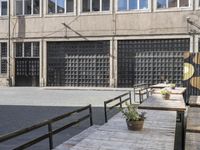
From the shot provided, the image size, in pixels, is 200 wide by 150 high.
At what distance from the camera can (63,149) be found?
15.6 feet

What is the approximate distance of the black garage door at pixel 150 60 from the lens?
24.2 metres

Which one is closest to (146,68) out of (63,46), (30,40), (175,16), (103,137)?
(175,16)

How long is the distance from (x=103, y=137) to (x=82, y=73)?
2142 centimetres

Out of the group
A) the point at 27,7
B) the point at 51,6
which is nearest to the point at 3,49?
the point at 27,7

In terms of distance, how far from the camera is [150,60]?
24.8 metres

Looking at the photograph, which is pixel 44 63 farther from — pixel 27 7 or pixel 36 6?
pixel 27 7

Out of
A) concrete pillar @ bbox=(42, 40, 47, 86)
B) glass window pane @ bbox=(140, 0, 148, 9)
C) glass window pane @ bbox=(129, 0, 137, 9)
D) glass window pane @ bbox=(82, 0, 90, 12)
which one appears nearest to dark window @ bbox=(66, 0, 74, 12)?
glass window pane @ bbox=(82, 0, 90, 12)

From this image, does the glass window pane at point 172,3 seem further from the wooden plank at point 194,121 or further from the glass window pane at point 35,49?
the wooden plank at point 194,121

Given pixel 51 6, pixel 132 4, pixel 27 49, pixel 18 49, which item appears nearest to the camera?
pixel 132 4

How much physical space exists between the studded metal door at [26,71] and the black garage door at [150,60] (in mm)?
6872

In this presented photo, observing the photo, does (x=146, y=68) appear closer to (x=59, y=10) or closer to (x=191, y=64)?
(x=59, y=10)

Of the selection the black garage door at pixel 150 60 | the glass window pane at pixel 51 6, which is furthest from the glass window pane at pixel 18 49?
the black garage door at pixel 150 60

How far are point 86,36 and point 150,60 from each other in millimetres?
5112

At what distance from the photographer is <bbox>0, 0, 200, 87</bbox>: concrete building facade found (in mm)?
24375
